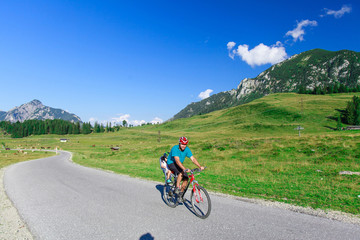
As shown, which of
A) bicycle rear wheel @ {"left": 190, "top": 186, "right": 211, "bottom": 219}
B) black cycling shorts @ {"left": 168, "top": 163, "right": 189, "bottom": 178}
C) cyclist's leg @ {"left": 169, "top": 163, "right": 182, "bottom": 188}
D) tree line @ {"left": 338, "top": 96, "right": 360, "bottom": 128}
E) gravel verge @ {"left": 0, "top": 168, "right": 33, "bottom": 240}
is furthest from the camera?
tree line @ {"left": 338, "top": 96, "right": 360, "bottom": 128}

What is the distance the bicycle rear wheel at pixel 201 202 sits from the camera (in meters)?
7.27

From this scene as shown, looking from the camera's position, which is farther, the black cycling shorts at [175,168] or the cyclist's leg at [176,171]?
the black cycling shorts at [175,168]

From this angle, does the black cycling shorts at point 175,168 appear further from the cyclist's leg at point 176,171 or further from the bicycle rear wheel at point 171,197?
the bicycle rear wheel at point 171,197

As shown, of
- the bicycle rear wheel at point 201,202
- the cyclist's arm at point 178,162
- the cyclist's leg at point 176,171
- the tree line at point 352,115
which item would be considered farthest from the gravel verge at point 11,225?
the tree line at point 352,115

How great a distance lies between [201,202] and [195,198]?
1.12 feet

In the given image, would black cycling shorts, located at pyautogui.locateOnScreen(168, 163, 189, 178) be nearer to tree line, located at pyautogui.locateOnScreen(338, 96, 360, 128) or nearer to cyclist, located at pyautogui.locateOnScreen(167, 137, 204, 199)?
cyclist, located at pyautogui.locateOnScreen(167, 137, 204, 199)

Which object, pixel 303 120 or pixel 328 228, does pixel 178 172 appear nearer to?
pixel 328 228

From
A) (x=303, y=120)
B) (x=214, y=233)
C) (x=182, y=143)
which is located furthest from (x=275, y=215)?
(x=303, y=120)

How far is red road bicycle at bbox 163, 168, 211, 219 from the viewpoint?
7.38 metres

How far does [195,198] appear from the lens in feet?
26.0

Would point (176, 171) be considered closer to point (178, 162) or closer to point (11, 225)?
point (178, 162)

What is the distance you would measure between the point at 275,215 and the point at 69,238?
23.6 ft

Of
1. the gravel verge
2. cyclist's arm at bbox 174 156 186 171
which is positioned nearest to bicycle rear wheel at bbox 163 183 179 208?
cyclist's arm at bbox 174 156 186 171

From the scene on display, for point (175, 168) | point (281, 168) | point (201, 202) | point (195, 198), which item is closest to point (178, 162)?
point (175, 168)
